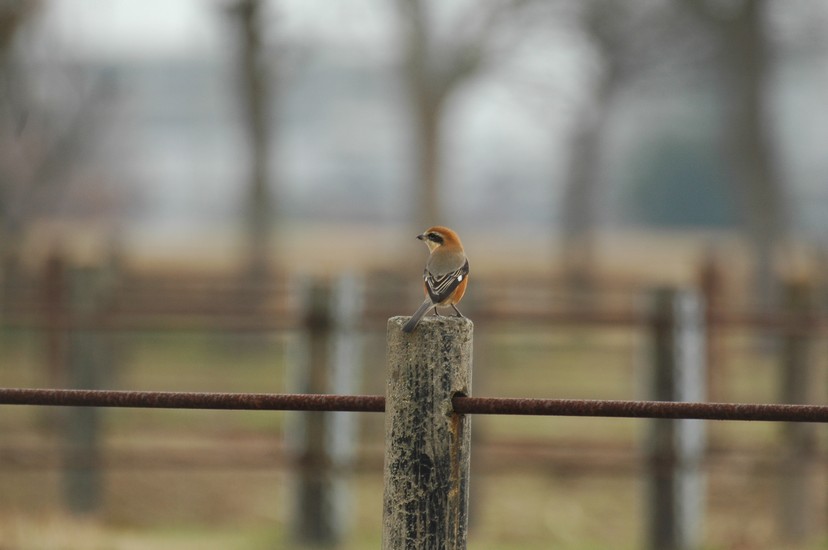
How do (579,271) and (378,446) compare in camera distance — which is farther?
(579,271)

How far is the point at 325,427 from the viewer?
7.09 meters

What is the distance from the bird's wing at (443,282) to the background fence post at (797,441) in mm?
3818

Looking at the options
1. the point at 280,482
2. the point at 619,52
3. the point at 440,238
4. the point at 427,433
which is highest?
the point at 619,52

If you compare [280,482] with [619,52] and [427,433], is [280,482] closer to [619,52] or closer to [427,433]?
[427,433]

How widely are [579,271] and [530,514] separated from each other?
16.5 meters

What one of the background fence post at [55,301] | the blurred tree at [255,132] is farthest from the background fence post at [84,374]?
the blurred tree at [255,132]

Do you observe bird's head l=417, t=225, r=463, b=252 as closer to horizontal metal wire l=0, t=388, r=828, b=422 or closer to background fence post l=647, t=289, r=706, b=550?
horizontal metal wire l=0, t=388, r=828, b=422

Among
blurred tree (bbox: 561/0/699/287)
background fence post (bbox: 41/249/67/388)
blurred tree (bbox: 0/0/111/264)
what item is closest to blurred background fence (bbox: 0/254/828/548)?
background fence post (bbox: 41/249/67/388)

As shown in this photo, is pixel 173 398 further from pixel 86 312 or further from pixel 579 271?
pixel 579 271

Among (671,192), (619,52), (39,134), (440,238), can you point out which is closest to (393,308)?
(440,238)

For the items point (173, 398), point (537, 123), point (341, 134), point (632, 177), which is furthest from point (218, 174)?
point (173, 398)

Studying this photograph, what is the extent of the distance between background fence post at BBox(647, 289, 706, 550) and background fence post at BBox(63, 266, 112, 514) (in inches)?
138

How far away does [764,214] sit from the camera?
21.8 metres

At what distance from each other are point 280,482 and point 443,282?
20.3 ft
